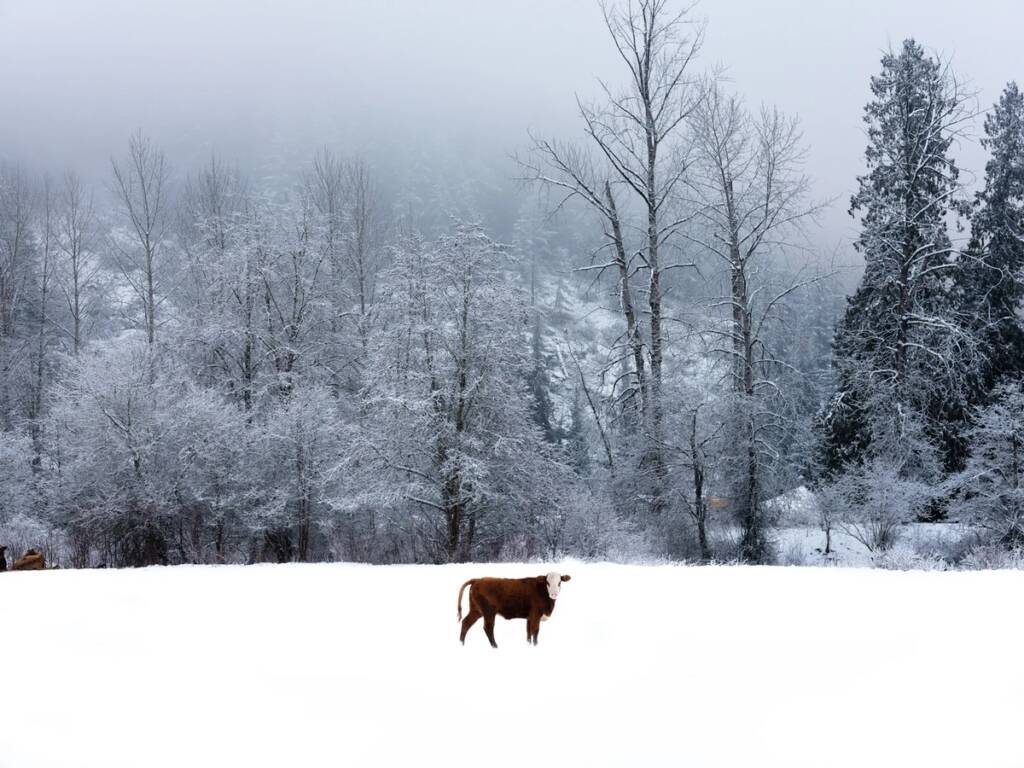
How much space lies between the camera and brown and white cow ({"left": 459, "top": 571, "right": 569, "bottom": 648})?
4.42 metres

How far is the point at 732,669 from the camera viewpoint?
4.36m

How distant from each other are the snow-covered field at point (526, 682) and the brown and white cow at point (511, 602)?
0.17 m

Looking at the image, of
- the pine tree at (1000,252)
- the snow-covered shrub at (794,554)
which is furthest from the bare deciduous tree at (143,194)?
the pine tree at (1000,252)

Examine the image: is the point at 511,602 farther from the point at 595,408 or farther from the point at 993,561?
the point at 595,408

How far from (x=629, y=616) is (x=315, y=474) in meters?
16.2

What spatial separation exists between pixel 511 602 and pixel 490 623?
18 centimetres

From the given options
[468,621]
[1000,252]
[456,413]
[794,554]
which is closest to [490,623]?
[468,621]

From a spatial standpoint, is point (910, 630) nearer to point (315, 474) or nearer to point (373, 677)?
point (373, 677)

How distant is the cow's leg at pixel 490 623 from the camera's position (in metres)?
4.37

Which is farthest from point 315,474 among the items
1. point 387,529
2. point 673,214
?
point 673,214

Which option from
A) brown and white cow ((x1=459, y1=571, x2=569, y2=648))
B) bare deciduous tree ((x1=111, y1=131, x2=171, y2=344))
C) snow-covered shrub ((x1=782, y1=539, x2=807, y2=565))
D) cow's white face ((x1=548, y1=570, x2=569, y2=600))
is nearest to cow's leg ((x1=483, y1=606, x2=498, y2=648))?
brown and white cow ((x1=459, y1=571, x2=569, y2=648))

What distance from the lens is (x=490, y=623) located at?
14.5 ft

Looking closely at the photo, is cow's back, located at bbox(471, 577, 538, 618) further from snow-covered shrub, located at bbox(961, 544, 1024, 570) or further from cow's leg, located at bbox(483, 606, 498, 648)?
snow-covered shrub, located at bbox(961, 544, 1024, 570)

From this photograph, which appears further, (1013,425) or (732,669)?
(1013,425)
